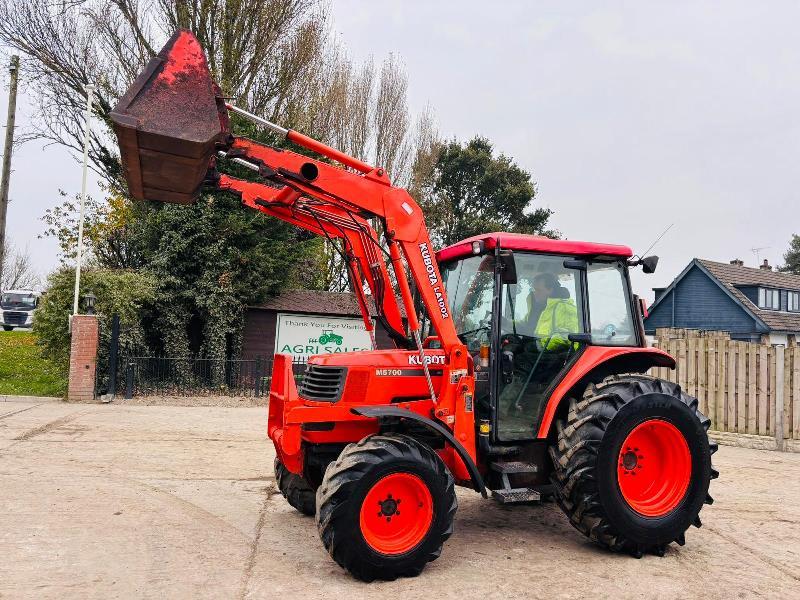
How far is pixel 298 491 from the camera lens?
19.0ft

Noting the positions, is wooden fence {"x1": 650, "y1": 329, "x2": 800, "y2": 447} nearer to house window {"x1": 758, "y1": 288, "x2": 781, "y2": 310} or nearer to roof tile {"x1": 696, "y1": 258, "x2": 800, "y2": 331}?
roof tile {"x1": 696, "y1": 258, "x2": 800, "y2": 331}

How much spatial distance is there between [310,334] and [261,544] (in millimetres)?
12980

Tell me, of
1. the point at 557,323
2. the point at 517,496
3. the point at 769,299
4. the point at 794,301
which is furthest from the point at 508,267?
the point at 794,301

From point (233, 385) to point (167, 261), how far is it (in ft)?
11.6

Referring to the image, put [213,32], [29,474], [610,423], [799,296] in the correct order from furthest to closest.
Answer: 1. [799,296]
2. [213,32]
3. [29,474]
4. [610,423]

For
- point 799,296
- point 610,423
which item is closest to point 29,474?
point 610,423

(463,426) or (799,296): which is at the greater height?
(799,296)

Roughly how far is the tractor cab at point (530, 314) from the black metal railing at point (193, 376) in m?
Result: 10.1

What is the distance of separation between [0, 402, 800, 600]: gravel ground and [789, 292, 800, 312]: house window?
98.6 ft

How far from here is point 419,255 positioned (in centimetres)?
501

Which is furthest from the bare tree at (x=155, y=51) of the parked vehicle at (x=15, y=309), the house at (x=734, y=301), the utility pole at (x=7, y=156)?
the house at (x=734, y=301)

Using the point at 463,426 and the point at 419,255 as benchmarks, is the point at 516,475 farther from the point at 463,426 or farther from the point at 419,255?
the point at 419,255

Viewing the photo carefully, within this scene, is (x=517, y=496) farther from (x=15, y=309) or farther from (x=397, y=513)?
(x=15, y=309)

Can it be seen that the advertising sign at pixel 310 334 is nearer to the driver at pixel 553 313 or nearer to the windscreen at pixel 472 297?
the windscreen at pixel 472 297
